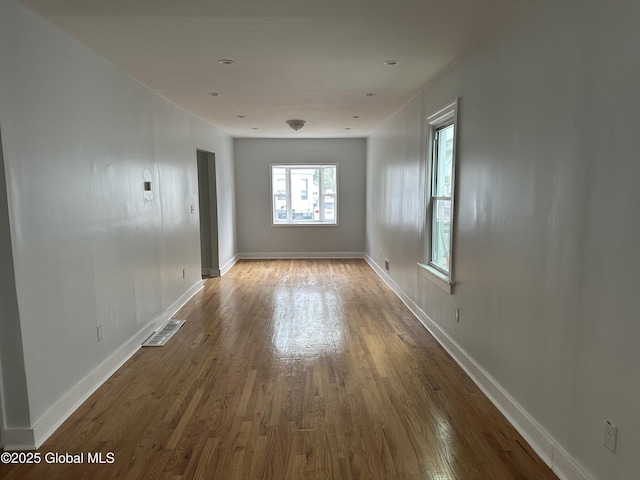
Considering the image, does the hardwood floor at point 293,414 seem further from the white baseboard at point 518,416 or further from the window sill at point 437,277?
the window sill at point 437,277

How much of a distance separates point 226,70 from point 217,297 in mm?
3231

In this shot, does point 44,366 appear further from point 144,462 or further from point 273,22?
point 273,22

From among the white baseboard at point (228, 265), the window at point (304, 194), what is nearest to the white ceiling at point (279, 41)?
the white baseboard at point (228, 265)

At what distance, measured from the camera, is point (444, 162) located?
422cm

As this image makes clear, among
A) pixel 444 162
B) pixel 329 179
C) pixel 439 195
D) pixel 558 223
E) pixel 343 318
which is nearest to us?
pixel 558 223

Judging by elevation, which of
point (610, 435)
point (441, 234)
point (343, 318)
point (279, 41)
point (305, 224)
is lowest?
point (343, 318)

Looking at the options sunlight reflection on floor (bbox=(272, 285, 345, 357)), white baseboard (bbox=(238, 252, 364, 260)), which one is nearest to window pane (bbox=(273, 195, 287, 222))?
white baseboard (bbox=(238, 252, 364, 260))

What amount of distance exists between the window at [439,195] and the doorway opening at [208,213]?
4026 millimetres

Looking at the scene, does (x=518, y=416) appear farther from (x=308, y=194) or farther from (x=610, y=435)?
(x=308, y=194)

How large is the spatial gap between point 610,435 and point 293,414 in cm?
172

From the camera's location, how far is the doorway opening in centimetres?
719

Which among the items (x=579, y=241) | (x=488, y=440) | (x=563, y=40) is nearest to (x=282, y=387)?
(x=488, y=440)

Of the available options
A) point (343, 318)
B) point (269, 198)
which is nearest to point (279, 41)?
point (343, 318)

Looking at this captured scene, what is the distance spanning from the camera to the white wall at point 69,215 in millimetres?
2289
